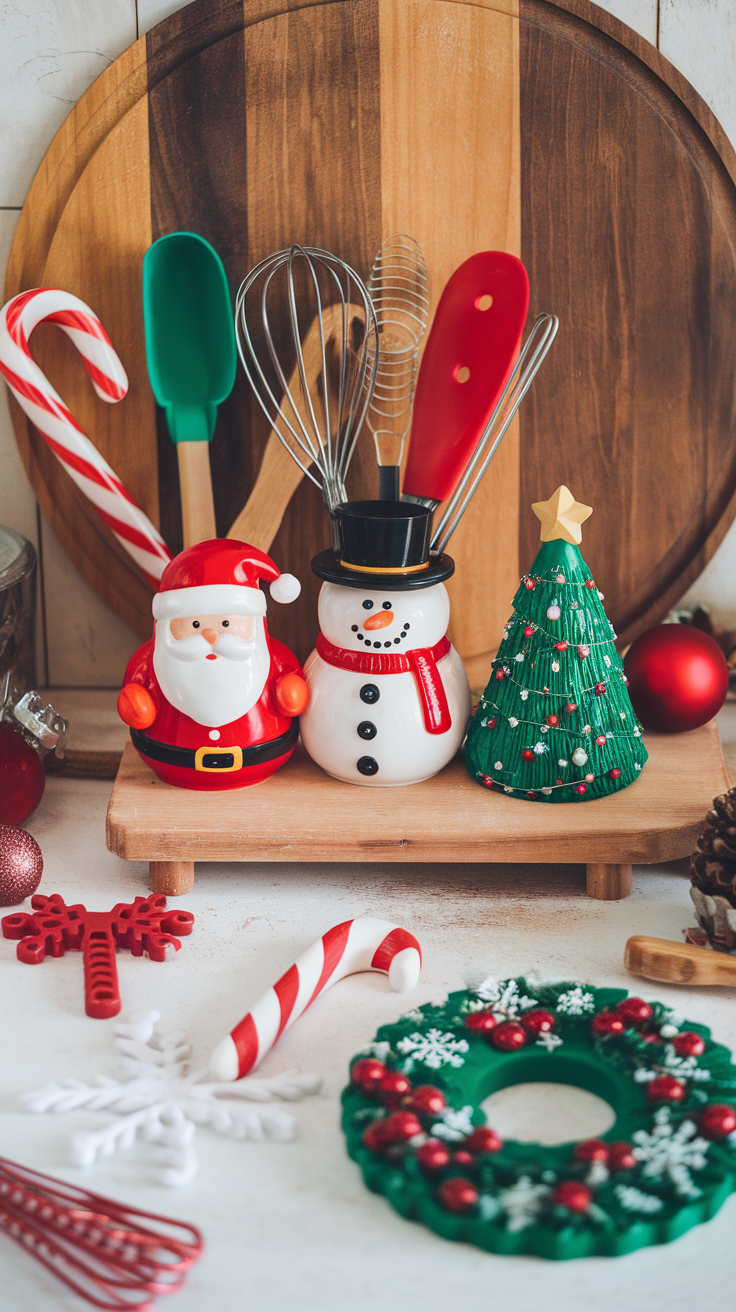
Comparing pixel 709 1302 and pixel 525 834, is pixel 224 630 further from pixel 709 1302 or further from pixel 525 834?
pixel 709 1302

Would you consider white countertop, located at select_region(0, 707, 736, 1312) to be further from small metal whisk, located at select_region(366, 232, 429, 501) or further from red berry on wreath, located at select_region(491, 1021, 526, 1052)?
small metal whisk, located at select_region(366, 232, 429, 501)

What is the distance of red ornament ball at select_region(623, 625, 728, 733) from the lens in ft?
2.52

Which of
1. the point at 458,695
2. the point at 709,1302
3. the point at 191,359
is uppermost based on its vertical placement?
the point at 191,359

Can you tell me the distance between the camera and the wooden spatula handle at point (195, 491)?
0.82 m

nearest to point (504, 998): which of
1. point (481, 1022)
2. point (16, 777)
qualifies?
point (481, 1022)

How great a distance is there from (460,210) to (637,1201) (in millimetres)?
665

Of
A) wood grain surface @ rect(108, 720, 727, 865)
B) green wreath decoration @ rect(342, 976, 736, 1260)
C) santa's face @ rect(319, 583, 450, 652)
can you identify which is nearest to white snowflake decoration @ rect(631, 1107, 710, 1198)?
green wreath decoration @ rect(342, 976, 736, 1260)

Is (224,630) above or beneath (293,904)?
above

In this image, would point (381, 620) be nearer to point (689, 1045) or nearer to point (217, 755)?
point (217, 755)

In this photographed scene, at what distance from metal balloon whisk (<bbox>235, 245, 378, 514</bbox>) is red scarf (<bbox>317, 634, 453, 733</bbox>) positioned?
0.55ft

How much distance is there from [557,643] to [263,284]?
14.6 inches

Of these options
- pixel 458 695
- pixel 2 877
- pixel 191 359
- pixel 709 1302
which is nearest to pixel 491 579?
pixel 458 695

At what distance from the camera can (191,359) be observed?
0.82 meters

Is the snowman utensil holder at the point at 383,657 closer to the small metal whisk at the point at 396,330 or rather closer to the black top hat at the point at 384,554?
the black top hat at the point at 384,554
